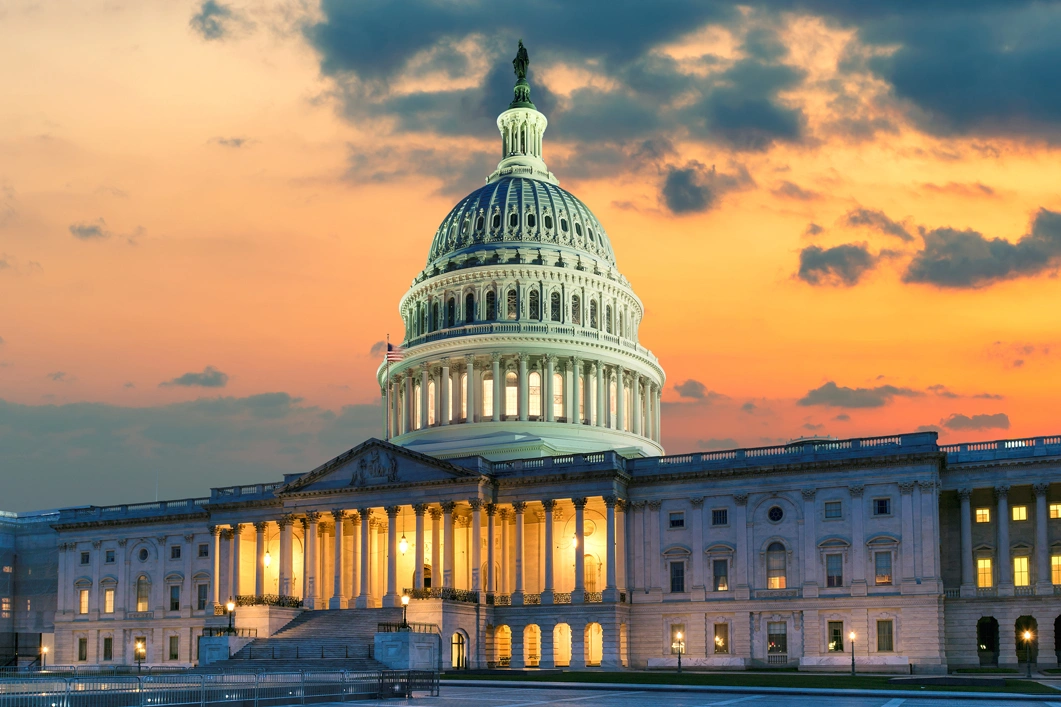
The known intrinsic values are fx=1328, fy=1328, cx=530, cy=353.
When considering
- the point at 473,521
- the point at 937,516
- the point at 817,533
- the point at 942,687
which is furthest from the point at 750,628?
the point at 942,687

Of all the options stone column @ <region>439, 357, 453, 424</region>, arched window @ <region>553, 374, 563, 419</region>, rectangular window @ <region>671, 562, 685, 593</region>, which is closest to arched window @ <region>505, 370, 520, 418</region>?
arched window @ <region>553, 374, 563, 419</region>

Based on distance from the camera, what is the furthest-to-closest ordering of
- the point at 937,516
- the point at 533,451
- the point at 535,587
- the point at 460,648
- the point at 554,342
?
1. the point at 554,342
2. the point at 533,451
3. the point at 535,587
4. the point at 460,648
5. the point at 937,516

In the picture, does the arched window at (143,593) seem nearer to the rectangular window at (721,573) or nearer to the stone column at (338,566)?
the stone column at (338,566)

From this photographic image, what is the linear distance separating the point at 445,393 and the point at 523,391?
26.4 feet

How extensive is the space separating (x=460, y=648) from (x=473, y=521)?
912 cm

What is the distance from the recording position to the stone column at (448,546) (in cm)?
9706

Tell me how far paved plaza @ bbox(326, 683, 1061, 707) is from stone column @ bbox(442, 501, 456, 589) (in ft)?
117

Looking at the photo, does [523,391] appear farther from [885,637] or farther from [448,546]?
[885,637]

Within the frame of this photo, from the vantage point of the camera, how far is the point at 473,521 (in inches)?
3829

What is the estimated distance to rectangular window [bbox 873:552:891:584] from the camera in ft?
295

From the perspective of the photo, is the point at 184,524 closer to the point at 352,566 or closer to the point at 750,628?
the point at 352,566

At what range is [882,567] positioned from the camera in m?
90.3

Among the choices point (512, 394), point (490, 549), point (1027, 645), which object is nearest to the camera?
point (1027, 645)

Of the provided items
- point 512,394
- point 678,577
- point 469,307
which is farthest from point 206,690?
point 469,307
